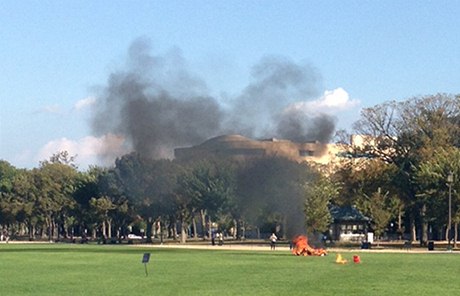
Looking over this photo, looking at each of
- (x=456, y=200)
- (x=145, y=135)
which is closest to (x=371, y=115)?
(x=456, y=200)

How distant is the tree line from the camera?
9169cm

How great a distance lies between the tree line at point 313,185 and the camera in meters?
91.7

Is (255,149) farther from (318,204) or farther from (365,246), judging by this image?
(365,246)

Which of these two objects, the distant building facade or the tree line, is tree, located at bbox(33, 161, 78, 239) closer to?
the tree line

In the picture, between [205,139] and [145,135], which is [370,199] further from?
[145,135]

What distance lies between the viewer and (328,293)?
3403cm

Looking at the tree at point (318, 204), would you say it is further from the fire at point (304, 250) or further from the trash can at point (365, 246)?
the fire at point (304, 250)

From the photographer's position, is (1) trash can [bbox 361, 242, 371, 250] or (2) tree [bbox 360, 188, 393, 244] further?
(2) tree [bbox 360, 188, 393, 244]

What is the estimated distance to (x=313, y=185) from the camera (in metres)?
95.3

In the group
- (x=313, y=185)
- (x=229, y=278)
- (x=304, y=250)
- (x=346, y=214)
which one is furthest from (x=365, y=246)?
(x=229, y=278)

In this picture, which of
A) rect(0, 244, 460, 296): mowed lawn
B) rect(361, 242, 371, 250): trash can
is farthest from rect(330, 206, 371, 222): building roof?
rect(0, 244, 460, 296): mowed lawn

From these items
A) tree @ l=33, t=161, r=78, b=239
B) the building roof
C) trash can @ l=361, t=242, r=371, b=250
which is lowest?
trash can @ l=361, t=242, r=371, b=250

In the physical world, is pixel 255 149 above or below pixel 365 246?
above

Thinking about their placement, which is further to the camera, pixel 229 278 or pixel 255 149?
pixel 255 149
